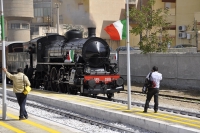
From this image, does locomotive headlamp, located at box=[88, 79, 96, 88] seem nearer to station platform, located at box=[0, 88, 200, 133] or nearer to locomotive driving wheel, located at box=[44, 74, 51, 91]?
station platform, located at box=[0, 88, 200, 133]

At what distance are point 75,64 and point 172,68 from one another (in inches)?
319

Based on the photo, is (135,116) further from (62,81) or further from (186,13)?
(186,13)

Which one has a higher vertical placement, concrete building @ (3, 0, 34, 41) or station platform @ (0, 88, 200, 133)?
concrete building @ (3, 0, 34, 41)

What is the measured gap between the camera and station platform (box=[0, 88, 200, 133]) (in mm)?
10738

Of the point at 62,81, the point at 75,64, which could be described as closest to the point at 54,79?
the point at 62,81

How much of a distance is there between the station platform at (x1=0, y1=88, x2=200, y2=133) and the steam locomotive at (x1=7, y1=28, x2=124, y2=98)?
207cm

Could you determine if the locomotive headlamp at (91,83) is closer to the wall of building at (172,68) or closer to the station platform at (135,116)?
the station platform at (135,116)

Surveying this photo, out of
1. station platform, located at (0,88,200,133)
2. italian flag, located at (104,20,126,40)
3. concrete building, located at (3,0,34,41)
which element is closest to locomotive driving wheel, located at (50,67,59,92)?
station platform, located at (0,88,200,133)

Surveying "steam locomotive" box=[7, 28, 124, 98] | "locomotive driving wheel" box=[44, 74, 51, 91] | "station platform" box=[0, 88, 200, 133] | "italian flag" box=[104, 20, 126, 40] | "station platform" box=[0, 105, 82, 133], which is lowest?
"station platform" box=[0, 105, 82, 133]

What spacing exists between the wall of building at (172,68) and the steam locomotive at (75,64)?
548cm

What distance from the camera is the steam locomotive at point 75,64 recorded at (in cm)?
1925

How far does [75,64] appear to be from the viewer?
19547 mm

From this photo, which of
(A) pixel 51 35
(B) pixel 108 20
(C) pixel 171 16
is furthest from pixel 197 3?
(A) pixel 51 35

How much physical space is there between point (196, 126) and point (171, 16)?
39.4 meters
